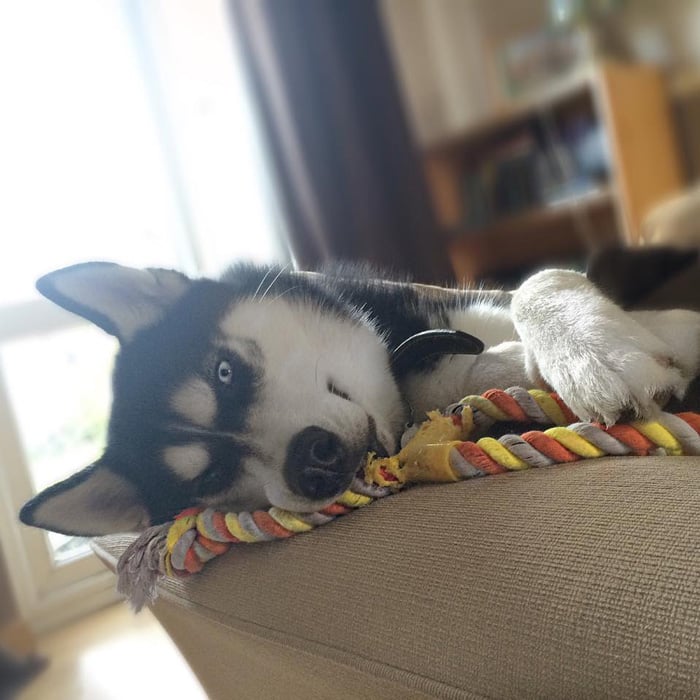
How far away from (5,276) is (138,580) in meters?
2.37

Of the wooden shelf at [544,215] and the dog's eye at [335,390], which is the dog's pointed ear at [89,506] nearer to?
the dog's eye at [335,390]

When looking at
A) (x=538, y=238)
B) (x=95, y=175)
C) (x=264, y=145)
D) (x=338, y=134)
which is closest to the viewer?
(x=95, y=175)

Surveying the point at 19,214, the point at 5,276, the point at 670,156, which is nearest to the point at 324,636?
the point at 5,276

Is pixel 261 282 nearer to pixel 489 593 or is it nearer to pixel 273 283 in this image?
pixel 273 283

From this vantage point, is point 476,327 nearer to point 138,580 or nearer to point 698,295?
point 698,295

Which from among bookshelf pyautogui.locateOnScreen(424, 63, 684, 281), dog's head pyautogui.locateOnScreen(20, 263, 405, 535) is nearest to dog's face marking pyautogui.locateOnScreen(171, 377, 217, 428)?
dog's head pyautogui.locateOnScreen(20, 263, 405, 535)

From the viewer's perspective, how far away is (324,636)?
69 centimetres

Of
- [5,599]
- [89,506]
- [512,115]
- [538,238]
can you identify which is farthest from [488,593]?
[538,238]

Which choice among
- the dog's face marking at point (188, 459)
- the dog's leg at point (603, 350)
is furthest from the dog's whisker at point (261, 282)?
the dog's leg at point (603, 350)

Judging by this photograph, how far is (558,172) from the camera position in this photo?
13.2ft

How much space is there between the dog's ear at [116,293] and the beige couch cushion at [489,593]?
45 centimetres

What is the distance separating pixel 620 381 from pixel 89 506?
2.45ft

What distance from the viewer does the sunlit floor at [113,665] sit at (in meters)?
1.81

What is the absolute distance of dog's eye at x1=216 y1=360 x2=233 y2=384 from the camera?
3.28ft
